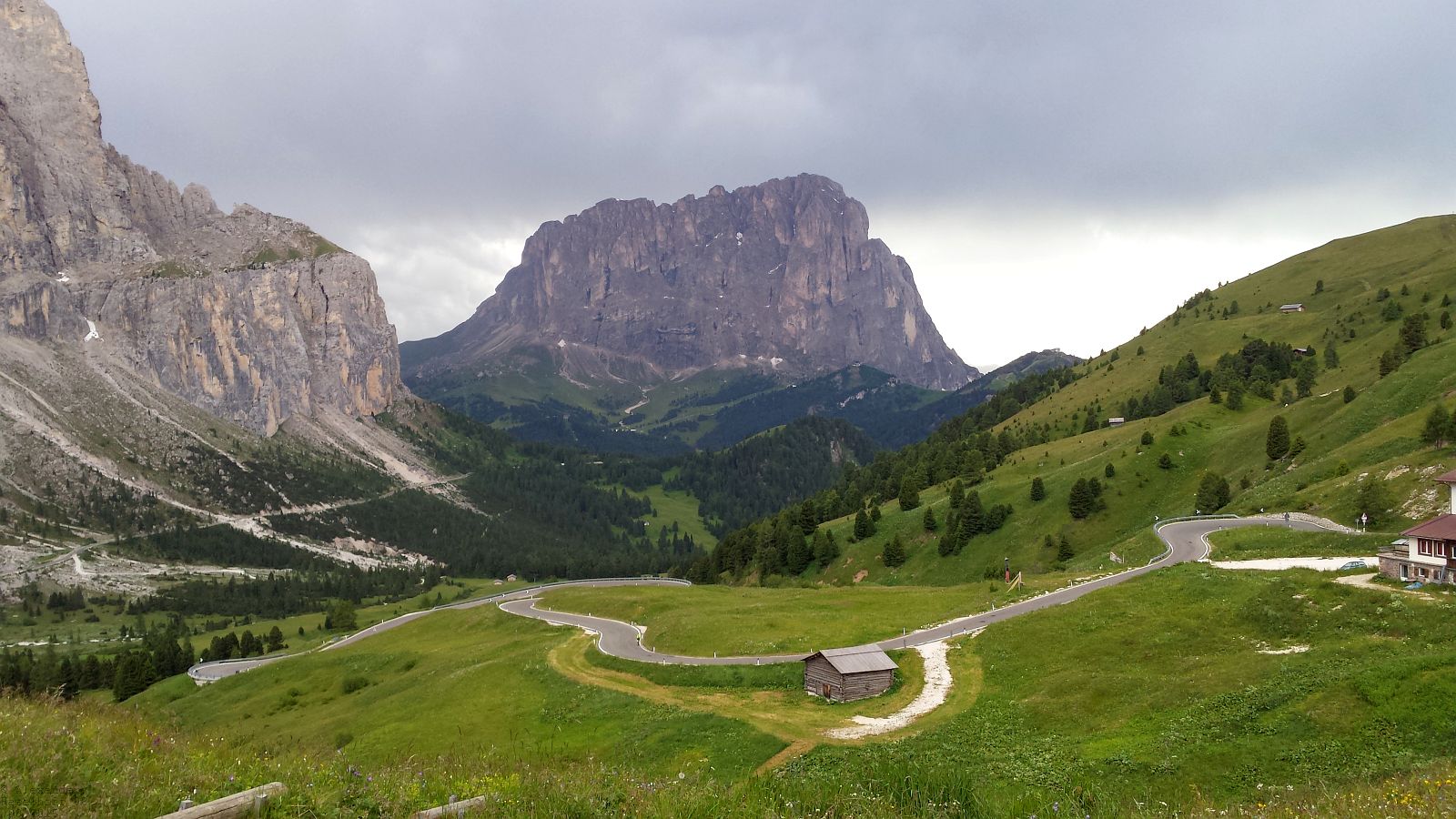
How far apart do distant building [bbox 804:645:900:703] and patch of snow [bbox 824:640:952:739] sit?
7.19 ft

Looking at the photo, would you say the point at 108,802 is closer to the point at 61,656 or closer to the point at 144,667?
the point at 144,667

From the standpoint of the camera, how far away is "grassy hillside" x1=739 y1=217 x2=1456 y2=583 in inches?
2689

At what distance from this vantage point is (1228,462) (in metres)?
93.2

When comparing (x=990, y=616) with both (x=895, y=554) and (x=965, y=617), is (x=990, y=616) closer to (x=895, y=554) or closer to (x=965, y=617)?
(x=965, y=617)

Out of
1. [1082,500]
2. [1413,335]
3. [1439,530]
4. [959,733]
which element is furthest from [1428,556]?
[1413,335]

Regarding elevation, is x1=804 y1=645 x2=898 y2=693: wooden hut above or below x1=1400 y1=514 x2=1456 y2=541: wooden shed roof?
below

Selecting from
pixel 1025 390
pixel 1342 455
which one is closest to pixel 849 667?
pixel 1342 455

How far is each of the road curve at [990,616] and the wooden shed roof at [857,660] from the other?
10.9 ft

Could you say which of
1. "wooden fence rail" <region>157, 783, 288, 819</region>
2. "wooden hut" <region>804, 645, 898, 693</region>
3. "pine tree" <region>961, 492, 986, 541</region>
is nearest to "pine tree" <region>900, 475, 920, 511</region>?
"pine tree" <region>961, 492, 986, 541</region>

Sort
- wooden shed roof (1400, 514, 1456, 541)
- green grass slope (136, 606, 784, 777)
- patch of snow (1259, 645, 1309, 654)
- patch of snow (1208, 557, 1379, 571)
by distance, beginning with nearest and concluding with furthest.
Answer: patch of snow (1259, 645, 1309, 654) < green grass slope (136, 606, 784, 777) < wooden shed roof (1400, 514, 1456, 541) < patch of snow (1208, 557, 1379, 571)

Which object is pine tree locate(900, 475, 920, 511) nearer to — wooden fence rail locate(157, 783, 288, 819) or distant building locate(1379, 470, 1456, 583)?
distant building locate(1379, 470, 1456, 583)

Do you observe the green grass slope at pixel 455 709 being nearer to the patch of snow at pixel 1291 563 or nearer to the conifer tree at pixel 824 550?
the patch of snow at pixel 1291 563

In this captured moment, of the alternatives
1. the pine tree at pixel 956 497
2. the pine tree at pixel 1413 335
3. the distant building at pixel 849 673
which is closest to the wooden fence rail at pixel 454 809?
the distant building at pixel 849 673

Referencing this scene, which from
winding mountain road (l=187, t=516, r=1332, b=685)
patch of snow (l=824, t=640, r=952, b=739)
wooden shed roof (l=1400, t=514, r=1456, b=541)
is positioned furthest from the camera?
winding mountain road (l=187, t=516, r=1332, b=685)
